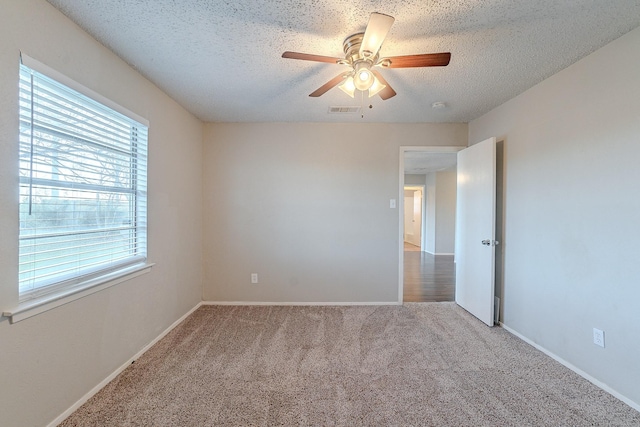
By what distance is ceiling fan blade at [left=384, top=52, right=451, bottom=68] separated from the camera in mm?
1477

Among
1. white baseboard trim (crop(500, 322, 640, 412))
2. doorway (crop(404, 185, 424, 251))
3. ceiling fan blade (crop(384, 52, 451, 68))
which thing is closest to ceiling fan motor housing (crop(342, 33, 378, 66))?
ceiling fan blade (crop(384, 52, 451, 68))

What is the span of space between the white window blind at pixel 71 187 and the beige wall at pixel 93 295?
8 centimetres

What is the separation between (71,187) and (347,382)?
2.23 metres

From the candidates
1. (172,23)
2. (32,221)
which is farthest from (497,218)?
(32,221)

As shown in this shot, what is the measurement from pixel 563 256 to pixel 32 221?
3.59 meters

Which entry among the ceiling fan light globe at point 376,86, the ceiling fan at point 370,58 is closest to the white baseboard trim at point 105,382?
the ceiling fan at point 370,58

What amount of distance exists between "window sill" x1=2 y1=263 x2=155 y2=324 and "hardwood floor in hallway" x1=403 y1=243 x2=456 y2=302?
3217 millimetres

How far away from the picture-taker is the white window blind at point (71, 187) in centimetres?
142

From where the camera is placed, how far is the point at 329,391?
1.85 meters

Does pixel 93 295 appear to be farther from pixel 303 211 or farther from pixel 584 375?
pixel 584 375

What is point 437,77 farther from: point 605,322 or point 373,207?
point 605,322

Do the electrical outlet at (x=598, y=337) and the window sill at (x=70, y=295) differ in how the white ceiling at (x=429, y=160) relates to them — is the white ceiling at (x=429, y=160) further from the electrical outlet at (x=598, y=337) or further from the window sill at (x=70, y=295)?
the window sill at (x=70, y=295)

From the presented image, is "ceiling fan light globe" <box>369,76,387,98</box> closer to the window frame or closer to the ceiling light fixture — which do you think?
the ceiling light fixture

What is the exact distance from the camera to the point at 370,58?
1656 millimetres
